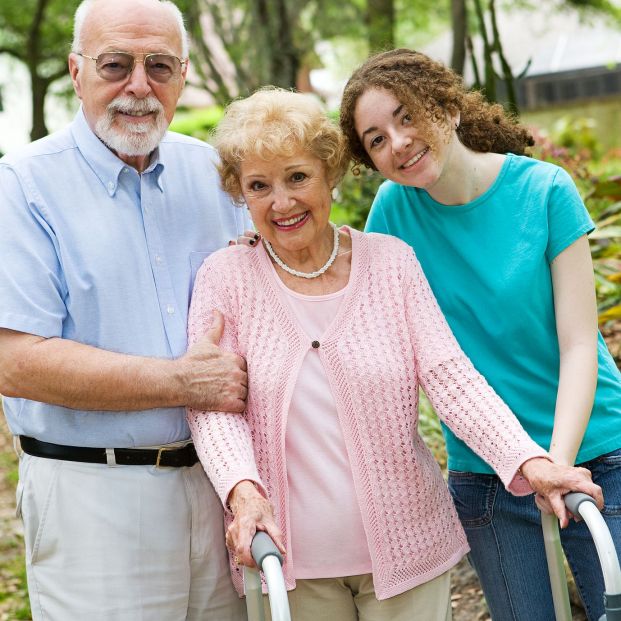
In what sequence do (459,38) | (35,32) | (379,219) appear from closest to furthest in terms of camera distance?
(379,219)
(459,38)
(35,32)

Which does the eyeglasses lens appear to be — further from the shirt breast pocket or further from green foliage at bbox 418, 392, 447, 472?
green foliage at bbox 418, 392, 447, 472

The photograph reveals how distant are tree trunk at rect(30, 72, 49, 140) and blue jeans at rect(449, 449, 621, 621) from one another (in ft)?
21.8

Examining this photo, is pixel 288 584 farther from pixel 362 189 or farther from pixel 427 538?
pixel 362 189

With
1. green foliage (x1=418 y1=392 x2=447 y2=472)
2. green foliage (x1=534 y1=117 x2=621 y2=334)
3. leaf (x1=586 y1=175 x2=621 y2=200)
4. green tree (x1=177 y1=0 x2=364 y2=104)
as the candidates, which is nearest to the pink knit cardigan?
green foliage (x1=534 y1=117 x2=621 y2=334)

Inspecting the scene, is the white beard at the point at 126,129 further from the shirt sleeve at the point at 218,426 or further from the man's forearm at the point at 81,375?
the man's forearm at the point at 81,375

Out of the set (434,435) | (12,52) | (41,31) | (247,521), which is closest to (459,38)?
(434,435)

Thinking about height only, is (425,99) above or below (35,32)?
below

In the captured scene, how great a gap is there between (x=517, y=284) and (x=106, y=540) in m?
1.37

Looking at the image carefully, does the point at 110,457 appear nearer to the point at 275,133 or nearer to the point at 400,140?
the point at 275,133

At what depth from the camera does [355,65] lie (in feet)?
11.2

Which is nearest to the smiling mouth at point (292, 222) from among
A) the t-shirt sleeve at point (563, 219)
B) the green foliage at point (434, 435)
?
the t-shirt sleeve at point (563, 219)

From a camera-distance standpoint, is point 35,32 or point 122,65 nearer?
point 122,65

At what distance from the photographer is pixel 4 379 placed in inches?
100

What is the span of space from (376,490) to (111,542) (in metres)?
0.78
